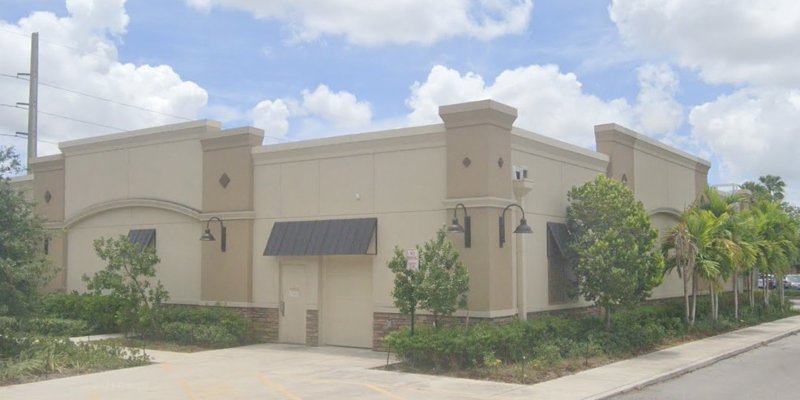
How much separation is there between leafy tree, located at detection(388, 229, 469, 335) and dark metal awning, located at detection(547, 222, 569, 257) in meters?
3.95

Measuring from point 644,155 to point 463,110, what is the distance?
10.1m

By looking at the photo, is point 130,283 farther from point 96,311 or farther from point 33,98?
point 33,98

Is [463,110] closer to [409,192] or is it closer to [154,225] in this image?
[409,192]

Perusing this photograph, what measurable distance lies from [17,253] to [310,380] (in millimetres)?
6531

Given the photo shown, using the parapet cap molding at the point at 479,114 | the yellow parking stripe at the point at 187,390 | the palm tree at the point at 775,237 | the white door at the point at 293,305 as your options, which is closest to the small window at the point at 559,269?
the parapet cap molding at the point at 479,114

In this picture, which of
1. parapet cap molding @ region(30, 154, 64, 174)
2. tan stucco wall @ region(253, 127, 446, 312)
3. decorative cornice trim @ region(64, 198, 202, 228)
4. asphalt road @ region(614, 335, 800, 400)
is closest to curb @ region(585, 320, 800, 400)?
asphalt road @ region(614, 335, 800, 400)

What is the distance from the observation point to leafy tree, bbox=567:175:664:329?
18000 mm

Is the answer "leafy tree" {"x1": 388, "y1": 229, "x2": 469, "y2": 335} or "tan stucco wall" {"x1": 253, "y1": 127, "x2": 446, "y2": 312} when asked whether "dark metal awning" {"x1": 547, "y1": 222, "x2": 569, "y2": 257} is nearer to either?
"tan stucco wall" {"x1": 253, "y1": 127, "x2": 446, "y2": 312}

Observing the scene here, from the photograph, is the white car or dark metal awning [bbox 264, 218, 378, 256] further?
the white car

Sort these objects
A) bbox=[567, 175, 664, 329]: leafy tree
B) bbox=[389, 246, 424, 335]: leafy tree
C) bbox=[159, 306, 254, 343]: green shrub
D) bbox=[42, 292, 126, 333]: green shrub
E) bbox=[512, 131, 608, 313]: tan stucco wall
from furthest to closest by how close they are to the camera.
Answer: bbox=[42, 292, 126, 333]: green shrub → bbox=[159, 306, 254, 343]: green shrub → bbox=[512, 131, 608, 313]: tan stucco wall → bbox=[567, 175, 664, 329]: leafy tree → bbox=[389, 246, 424, 335]: leafy tree

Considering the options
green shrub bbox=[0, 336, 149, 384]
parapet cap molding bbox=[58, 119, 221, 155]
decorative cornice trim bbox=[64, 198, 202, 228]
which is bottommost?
green shrub bbox=[0, 336, 149, 384]

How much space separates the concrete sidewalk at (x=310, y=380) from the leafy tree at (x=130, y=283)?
247cm

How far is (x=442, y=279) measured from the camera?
15672mm

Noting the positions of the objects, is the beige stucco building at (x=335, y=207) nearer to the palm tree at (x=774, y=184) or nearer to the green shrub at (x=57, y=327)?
the green shrub at (x=57, y=327)
